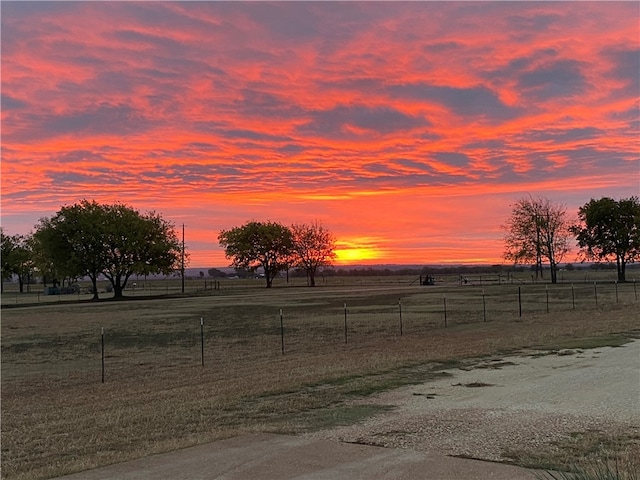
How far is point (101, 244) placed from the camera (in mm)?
73750

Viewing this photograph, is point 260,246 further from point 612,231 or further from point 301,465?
point 301,465

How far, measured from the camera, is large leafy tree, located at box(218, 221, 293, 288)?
4486 inches

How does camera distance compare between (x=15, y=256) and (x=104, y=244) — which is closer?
(x=104, y=244)

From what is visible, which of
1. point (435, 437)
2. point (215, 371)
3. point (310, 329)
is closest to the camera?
point (435, 437)

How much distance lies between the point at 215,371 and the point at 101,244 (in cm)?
6289

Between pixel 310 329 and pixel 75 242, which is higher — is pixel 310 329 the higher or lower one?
the lower one

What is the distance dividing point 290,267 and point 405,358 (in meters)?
102

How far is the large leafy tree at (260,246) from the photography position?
114 meters

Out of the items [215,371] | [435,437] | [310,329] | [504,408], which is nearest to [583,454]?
[435,437]

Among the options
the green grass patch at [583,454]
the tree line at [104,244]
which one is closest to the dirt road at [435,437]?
the green grass patch at [583,454]

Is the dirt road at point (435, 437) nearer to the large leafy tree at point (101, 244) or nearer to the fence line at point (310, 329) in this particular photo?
the fence line at point (310, 329)

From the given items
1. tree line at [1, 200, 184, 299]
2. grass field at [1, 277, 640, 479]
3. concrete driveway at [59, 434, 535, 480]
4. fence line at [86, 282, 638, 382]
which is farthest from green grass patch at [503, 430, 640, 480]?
tree line at [1, 200, 184, 299]

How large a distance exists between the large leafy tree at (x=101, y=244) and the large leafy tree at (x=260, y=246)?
3565cm

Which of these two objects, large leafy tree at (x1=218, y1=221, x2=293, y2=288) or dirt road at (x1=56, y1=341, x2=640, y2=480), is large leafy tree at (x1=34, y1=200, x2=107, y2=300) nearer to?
large leafy tree at (x1=218, y1=221, x2=293, y2=288)
